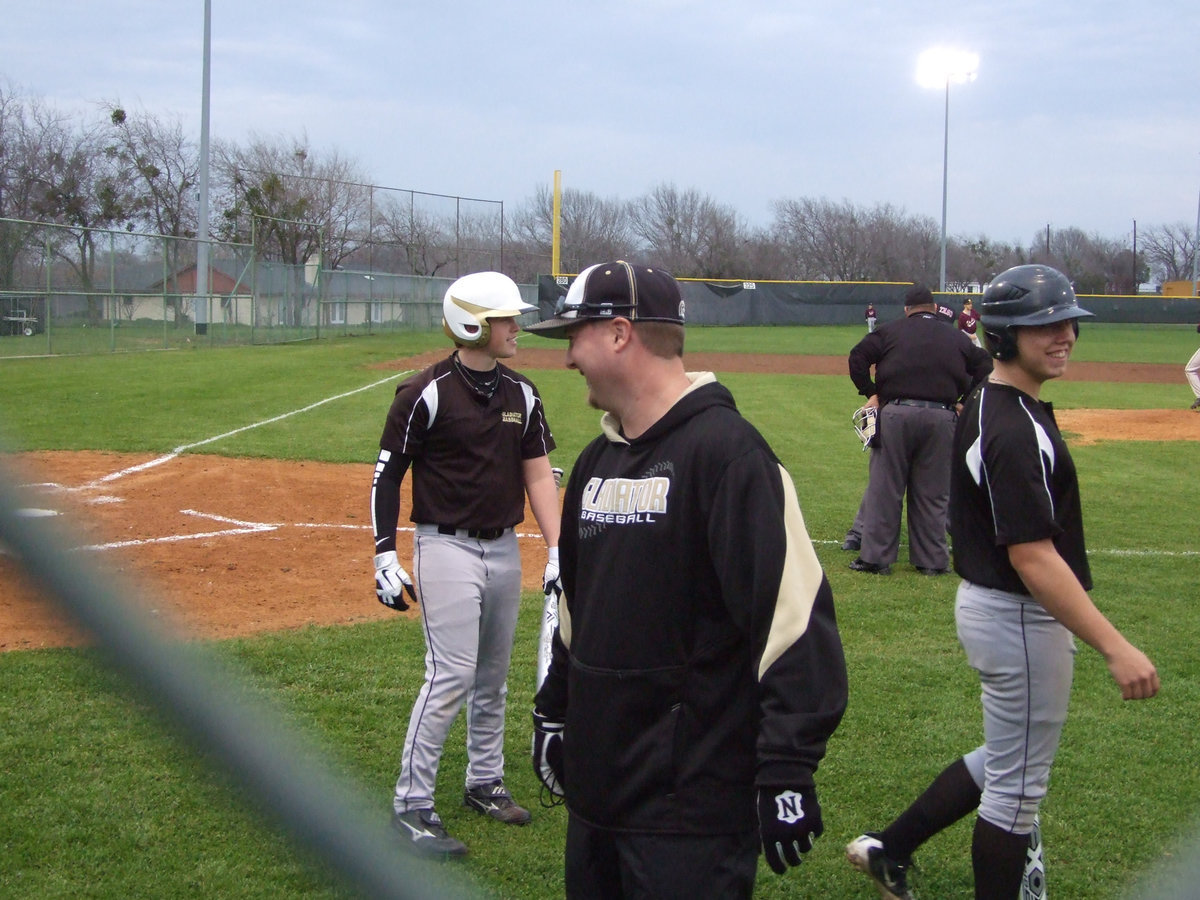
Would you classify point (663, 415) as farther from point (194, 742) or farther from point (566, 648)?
point (194, 742)

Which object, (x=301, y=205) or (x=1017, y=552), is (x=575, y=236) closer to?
(x=301, y=205)

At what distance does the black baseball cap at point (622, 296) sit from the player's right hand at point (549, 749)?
1.02m

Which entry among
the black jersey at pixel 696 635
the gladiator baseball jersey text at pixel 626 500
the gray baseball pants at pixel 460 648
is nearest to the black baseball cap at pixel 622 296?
the black jersey at pixel 696 635

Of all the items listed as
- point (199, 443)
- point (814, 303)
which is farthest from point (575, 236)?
point (199, 443)

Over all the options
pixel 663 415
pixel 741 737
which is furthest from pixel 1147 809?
pixel 663 415

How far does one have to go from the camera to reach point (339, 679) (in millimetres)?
5691

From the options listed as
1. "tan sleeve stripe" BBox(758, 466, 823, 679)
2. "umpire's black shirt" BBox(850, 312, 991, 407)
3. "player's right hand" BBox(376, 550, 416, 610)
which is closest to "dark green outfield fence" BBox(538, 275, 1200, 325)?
"umpire's black shirt" BBox(850, 312, 991, 407)

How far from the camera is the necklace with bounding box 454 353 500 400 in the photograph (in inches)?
174

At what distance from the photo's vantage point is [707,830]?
7.93ft

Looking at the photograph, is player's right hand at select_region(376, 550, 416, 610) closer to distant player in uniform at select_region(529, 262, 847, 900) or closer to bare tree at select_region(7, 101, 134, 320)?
distant player in uniform at select_region(529, 262, 847, 900)

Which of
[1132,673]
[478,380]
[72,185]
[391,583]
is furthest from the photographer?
[72,185]

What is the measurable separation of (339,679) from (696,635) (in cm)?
363

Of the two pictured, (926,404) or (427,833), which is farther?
(926,404)

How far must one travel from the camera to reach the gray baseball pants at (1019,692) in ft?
10.8
